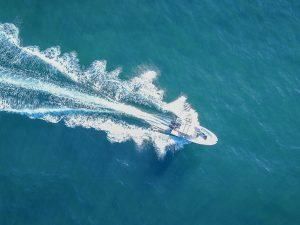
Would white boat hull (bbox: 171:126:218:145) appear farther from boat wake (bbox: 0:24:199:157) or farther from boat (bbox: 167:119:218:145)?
boat wake (bbox: 0:24:199:157)

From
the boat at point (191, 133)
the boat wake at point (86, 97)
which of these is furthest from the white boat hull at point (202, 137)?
the boat wake at point (86, 97)

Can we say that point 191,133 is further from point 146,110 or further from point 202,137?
point 146,110

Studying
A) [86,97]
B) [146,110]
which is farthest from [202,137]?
[86,97]

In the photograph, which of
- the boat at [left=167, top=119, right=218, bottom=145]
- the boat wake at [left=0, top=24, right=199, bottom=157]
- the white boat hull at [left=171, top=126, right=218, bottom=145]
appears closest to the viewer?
the boat at [left=167, top=119, right=218, bottom=145]

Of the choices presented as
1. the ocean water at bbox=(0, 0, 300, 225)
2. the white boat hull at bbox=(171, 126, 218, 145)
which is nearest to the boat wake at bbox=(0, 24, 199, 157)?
the ocean water at bbox=(0, 0, 300, 225)

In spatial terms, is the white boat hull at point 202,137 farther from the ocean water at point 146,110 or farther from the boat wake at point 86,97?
the boat wake at point 86,97
